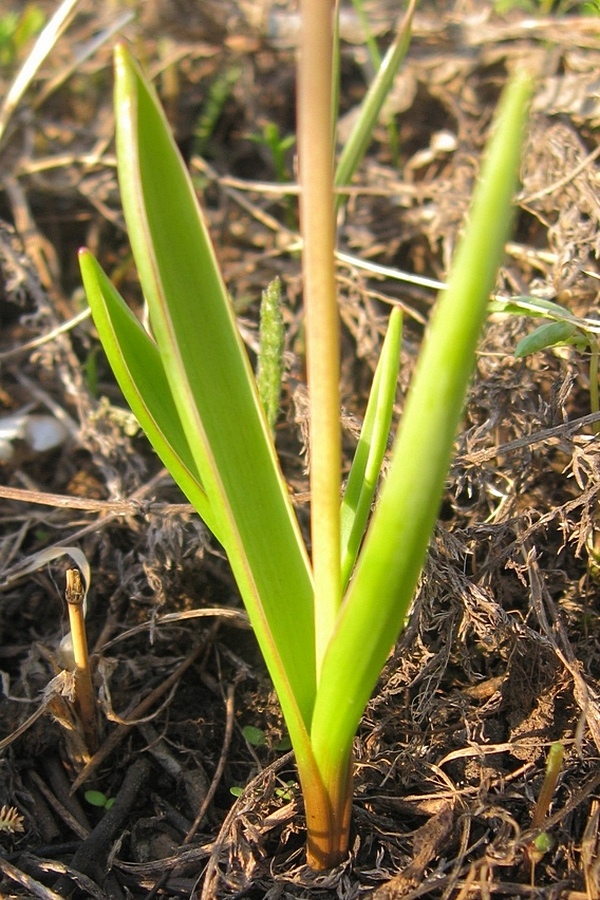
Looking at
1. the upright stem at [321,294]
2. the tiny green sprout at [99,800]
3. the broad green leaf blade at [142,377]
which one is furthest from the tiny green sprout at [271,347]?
the tiny green sprout at [99,800]

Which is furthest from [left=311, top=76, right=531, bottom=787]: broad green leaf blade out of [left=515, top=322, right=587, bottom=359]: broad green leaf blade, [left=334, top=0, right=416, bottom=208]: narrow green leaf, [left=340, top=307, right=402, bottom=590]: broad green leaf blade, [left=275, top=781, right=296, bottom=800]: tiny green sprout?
[left=334, top=0, right=416, bottom=208]: narrow green leaf

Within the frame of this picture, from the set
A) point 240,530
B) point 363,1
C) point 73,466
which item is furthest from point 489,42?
point 240,530

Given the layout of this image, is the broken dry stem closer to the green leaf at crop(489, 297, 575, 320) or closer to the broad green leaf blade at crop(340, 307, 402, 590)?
the broad green leaf blade at crop(340, 307, 402, 590)

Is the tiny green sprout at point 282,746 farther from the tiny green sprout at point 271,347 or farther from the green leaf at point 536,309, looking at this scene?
the green leaf at point 536,309

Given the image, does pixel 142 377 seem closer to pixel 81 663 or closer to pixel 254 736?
pixel 81 663

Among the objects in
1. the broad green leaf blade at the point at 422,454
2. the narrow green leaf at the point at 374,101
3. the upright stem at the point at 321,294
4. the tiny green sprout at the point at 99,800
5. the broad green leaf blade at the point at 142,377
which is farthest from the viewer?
the narrow green leaf at the point at 374,101
